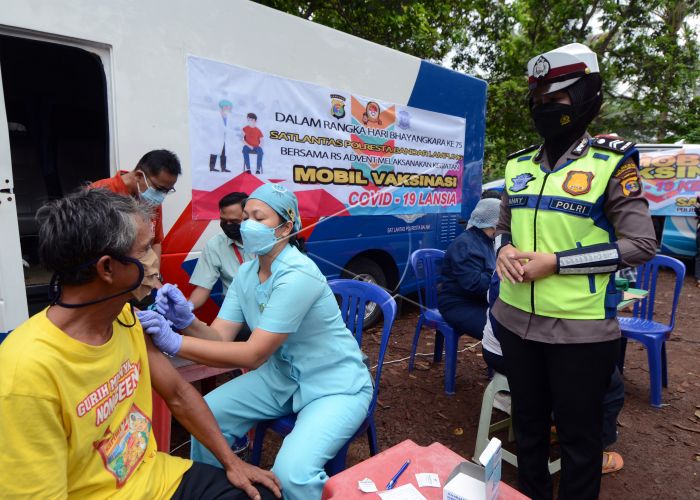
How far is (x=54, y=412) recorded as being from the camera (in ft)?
3.26

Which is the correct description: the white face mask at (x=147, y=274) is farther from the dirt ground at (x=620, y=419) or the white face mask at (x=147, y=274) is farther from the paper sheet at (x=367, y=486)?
the dirt ground at (x=620, y=419)

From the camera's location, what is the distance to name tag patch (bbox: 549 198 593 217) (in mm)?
1520

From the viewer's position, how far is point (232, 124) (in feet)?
10.2

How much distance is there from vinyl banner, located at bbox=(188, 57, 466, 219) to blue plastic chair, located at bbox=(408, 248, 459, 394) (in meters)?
0.74

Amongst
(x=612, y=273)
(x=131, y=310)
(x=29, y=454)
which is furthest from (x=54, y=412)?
(x=612, y=273)

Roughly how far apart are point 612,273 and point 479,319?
1598 mm

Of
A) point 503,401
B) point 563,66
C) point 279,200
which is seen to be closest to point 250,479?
point 279,200

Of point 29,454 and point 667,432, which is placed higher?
point 29,454

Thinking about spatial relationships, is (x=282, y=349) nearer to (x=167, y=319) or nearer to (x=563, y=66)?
(x=167, y=319)

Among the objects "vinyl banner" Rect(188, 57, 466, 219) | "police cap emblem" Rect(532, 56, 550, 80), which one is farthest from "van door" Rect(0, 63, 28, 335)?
"police cap emblem" Rect(532, 56, 550, 80)

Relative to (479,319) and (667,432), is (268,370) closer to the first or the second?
(479,319)

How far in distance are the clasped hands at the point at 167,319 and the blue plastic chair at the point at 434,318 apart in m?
1.99

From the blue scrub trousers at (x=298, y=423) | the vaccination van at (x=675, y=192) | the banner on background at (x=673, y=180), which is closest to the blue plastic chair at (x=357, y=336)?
the blue scrub trousers at (x=298, y=423)

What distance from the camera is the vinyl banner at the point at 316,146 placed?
302cm
